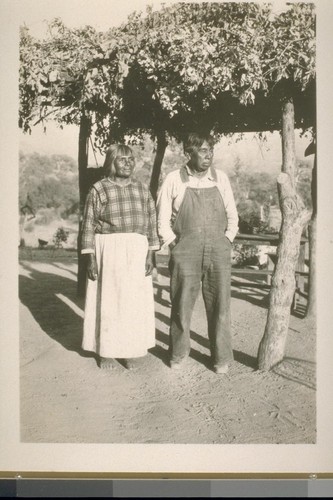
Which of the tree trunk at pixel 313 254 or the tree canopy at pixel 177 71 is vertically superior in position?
the tree canopy at pixel 177 71

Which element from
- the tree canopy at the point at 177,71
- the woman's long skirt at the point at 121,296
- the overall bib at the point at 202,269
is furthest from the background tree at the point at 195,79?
the woman's long skirt at the point at 121,296

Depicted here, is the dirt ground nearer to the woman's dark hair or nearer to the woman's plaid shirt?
the woman's plaid shirt

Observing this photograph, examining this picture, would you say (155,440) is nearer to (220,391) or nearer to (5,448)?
(220,391)

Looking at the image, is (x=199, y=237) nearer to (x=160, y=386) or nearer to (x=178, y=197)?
(x=178, y=197)

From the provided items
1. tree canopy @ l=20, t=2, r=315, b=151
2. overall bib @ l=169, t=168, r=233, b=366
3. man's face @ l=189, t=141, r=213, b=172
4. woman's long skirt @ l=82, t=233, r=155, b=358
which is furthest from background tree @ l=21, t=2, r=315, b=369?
woman's long skirt @ l=82, t=233, r=155, b=358

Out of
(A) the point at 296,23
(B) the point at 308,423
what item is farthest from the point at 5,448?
(A) the point at 296,23

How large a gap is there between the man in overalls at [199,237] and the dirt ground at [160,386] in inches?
2.6

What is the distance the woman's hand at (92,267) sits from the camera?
2.69 meters

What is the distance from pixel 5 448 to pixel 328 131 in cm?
243

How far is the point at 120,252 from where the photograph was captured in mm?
2670

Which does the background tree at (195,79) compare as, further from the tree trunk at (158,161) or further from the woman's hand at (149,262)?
the woman's hand at (149,262)

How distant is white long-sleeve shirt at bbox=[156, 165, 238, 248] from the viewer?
2.68 meters

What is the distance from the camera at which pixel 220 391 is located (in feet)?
8.83

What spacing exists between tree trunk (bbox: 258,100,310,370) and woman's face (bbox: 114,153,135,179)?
79 cm
